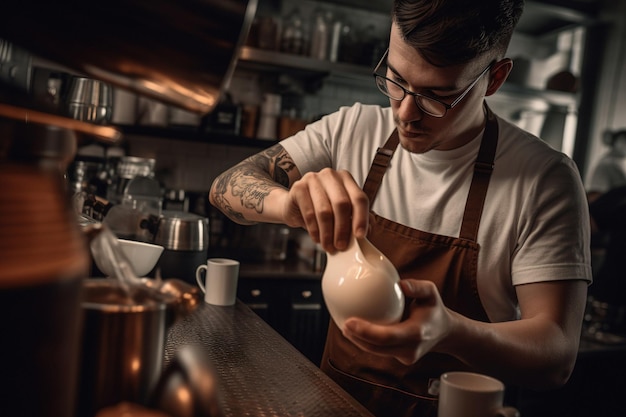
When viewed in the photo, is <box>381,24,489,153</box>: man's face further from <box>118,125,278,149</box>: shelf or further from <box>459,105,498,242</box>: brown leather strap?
<box>118,125,278,149</box>: shelf

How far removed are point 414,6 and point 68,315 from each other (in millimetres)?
1116

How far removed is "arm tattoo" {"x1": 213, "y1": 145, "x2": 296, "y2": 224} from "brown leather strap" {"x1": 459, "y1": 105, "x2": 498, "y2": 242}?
1.68 ft

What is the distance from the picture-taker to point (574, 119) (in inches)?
183

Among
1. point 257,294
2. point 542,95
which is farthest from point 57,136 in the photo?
point 542,95

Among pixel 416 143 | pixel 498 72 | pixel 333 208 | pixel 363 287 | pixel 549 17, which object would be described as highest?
pixel 549 17

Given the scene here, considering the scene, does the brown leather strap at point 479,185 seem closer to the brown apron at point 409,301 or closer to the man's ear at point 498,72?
the brown apron at point 409,301

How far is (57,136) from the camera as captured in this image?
554 millimetres

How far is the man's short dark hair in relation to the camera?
1322 millimetres

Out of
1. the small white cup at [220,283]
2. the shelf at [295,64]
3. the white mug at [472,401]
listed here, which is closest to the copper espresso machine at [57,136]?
the white mug at [472,401]

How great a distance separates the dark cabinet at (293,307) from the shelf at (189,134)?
95cm

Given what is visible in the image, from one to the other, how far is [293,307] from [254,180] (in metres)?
1.75

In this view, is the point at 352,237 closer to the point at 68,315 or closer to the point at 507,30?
the point at 68,315

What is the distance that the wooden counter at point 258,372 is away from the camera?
3.20 ft

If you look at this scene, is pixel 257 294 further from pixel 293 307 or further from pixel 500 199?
pixel 500 199
